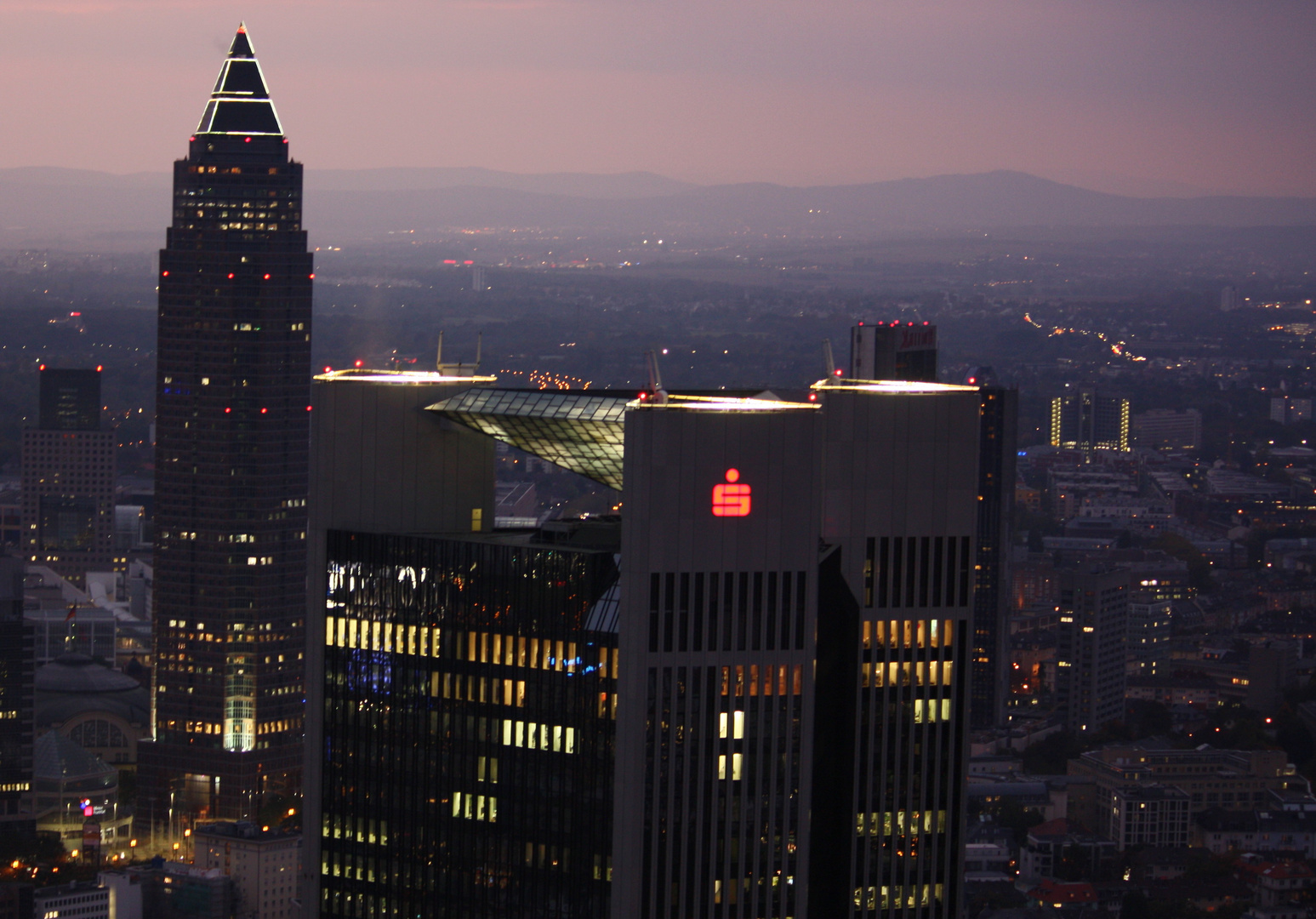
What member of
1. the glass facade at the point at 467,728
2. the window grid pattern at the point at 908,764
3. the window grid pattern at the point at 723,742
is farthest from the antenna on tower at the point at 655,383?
the window grid pattern at the point at 908,764

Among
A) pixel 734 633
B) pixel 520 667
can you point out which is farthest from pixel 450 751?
pixel 734 633

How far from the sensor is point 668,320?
171 meters

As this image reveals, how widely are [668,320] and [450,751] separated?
310 ft

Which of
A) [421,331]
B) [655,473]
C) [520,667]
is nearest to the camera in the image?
[655,473]

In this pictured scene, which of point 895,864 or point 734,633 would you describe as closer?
point 734,633

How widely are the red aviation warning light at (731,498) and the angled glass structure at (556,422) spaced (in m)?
4.63

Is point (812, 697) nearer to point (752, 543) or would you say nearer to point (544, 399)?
point (752, 543)

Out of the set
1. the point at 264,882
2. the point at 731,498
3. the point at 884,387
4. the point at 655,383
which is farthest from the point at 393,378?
the point at 264,882

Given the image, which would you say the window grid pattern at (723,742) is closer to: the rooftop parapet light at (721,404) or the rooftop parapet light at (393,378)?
the rooftop parapet light at (721,404)

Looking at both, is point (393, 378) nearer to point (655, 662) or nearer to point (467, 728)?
point (467, 728)

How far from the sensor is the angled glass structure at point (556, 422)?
77.0 m

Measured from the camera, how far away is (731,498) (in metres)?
72.2

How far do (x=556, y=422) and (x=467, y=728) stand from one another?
1094 cm

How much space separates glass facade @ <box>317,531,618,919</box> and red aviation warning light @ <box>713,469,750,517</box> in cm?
Answer: 429
